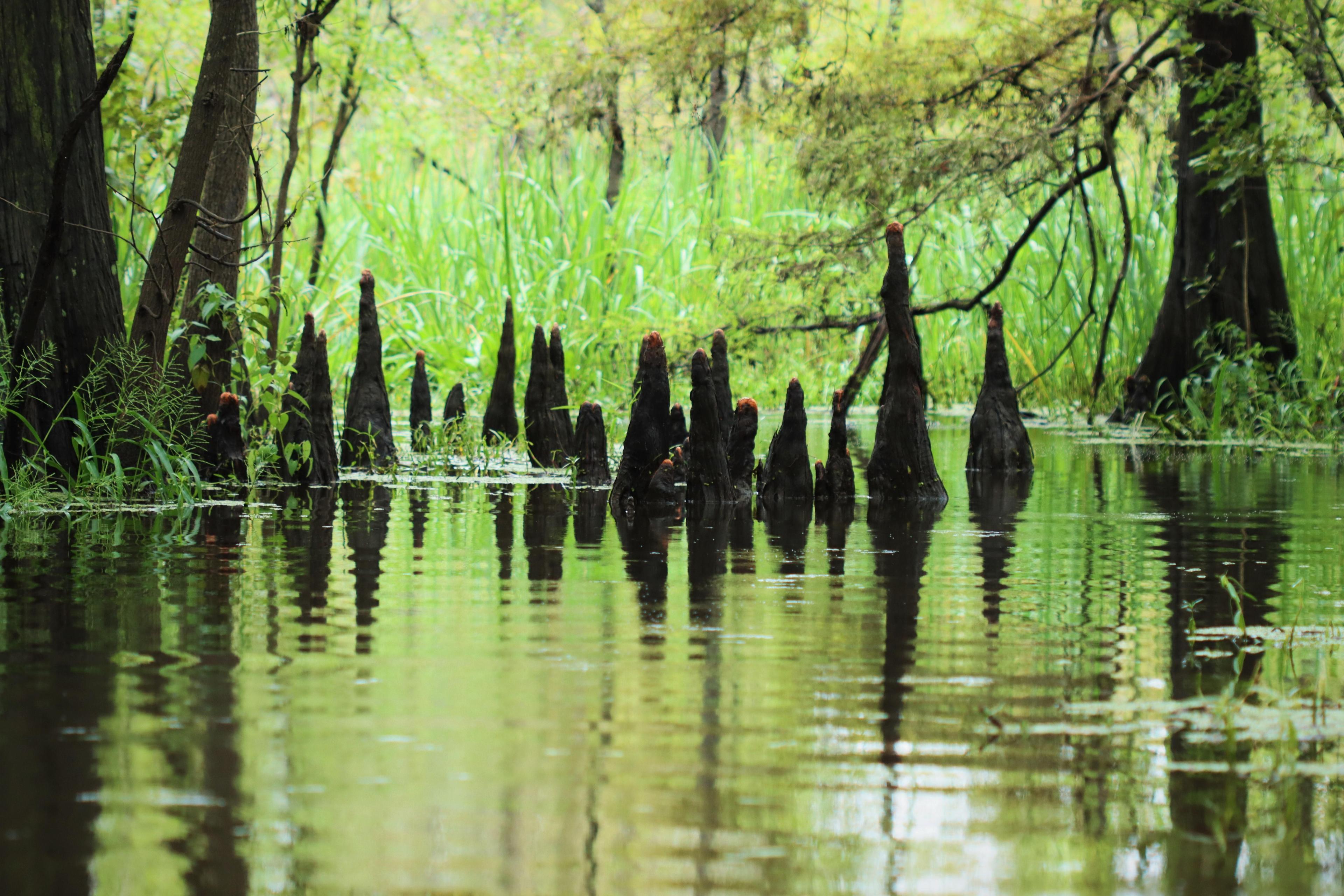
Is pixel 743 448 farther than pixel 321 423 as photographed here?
No

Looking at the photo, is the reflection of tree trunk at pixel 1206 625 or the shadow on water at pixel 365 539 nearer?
the reflection of tree trunk at pixel 1206 625

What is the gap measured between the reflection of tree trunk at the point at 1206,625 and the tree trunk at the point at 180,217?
3181 millimetres

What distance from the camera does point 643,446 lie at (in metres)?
4.92

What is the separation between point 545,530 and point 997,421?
2.93 metres

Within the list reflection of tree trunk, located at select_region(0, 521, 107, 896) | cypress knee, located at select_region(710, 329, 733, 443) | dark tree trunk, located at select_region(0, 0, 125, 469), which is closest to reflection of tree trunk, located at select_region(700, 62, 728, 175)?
cypress knee, located at select_region(710, 329, 733, 443)

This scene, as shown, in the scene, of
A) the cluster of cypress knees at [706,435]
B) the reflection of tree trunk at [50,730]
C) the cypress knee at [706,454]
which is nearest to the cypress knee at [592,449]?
the cluster of cypress knees at [706,435]

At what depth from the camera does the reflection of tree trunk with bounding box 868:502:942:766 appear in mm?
2096

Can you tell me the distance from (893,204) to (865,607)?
7212mm

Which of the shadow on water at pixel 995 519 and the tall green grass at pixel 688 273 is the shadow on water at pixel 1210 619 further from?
the tall green grass at pixel 688 273

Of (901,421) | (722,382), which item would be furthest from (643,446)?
(722,382)

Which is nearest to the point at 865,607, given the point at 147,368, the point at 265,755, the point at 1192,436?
the point at 265,755

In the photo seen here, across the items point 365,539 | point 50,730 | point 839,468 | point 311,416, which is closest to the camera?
point 50,730

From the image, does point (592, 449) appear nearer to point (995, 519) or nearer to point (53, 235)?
point (995, 519)

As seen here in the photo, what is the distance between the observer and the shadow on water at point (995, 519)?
3.27 m
